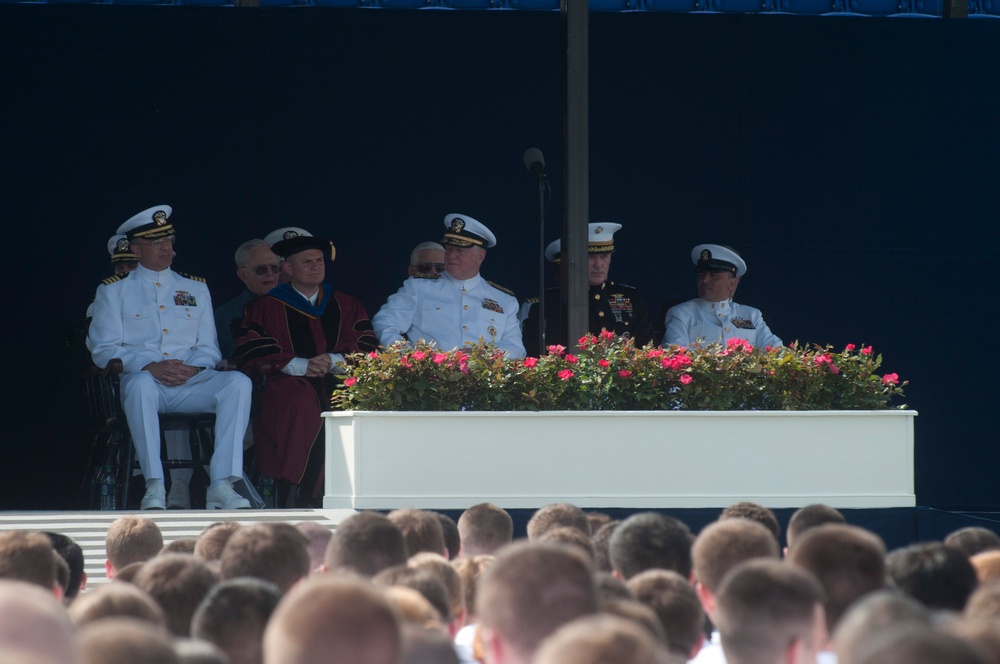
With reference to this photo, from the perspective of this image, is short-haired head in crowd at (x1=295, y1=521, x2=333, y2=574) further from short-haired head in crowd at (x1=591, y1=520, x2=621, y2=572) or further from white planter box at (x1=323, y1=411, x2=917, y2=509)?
white planter box at (x1=323, y1=411, x2=917, y2=509)

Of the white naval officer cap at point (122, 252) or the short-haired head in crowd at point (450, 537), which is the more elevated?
the white naval officer cap at point (122, 252)

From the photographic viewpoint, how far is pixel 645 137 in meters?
9.19

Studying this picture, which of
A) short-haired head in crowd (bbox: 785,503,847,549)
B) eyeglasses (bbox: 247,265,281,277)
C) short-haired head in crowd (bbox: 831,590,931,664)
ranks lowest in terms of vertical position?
short-haired head in crowd (bbox: 785,503,847,549)

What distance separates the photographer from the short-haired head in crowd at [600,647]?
1.72m

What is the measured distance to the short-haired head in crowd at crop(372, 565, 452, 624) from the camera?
2762mm

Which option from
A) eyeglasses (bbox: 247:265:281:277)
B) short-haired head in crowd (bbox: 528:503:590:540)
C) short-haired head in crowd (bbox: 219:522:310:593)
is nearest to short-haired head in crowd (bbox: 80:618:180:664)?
short-haired head in crowd (bbox: 219:522:310:593)

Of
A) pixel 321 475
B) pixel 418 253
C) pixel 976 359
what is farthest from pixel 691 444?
pixel 976 359

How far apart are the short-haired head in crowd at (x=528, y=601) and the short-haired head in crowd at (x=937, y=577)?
88 centimetres

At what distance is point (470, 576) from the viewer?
3.30m

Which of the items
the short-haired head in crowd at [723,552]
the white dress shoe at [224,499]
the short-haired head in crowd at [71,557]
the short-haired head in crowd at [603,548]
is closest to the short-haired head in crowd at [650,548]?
Answer: the short-haired head in crowd at [603,548]

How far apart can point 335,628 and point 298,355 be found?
18.5 feet

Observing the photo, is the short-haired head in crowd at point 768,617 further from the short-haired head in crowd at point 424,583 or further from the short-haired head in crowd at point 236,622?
the short-haired head in crowd at point 236,622

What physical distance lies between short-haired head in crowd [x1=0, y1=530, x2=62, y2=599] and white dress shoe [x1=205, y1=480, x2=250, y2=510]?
10.8 ft

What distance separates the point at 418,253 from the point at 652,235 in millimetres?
1734
